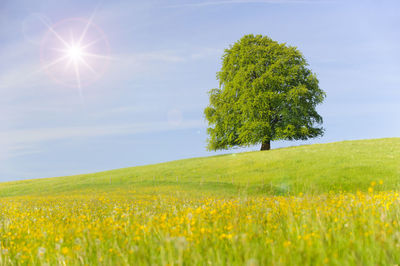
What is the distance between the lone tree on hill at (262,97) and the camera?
124 feet

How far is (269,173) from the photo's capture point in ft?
81.0

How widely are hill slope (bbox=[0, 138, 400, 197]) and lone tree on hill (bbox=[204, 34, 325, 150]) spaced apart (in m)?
8.48

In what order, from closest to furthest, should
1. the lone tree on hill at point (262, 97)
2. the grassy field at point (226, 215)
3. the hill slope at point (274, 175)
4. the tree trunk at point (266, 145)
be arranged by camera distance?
the grassy field at point (226, 215) < the hill slope at point (274, 175) < the lone tree on hill at point (262, 97) < the tree trunk at point (266, 145)

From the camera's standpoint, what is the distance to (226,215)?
20.7ft

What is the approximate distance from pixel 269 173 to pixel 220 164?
651cm

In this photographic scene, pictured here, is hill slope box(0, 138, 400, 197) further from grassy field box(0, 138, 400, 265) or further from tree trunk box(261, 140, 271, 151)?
tree trunk box(261, 140, 271, 151)

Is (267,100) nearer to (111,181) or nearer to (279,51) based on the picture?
(279,51)

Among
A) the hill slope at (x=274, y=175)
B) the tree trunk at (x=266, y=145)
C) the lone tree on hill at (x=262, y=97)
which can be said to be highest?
the lone tree on hill at (x=262, y=97)

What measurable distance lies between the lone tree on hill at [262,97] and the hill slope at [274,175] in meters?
8.48

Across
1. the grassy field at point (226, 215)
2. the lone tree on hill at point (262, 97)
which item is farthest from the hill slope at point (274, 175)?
the lone tree on hill at point (262, 97)

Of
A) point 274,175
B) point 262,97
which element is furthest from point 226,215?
point 262,97

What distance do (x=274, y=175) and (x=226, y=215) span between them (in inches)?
731

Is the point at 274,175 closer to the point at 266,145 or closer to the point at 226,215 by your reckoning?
the point at 266,145

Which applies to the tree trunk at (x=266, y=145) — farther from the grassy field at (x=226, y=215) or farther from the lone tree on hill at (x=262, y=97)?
the grassy field at (x=226, y=215)
